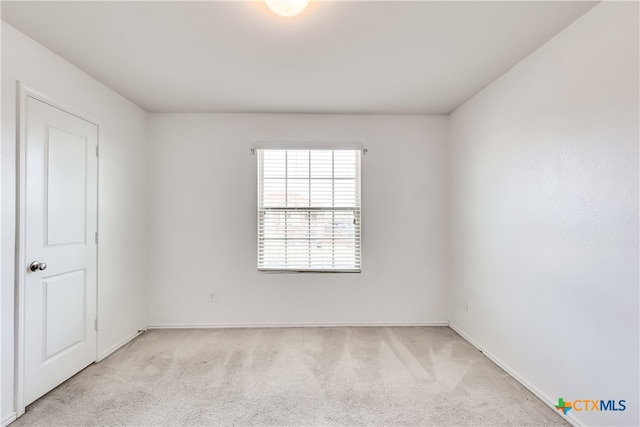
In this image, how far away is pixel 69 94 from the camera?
7.80 feet

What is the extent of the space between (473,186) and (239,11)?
2.58 metres

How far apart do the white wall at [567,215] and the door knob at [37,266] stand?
11.6 ft

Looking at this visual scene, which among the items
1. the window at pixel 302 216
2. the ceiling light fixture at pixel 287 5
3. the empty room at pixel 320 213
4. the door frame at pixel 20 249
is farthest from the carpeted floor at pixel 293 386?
the ceiling light fixture at pixel 287 5

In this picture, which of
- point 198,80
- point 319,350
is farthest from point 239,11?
point 319,350

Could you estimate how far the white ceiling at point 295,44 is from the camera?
175cm

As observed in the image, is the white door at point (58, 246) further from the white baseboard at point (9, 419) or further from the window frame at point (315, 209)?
the window frame at point (315, 209)

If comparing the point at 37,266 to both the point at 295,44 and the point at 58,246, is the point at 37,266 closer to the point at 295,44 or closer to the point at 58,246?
the point at 58,246

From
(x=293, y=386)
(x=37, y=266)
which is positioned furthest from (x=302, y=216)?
(x=37, y=266)

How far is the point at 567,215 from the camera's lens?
191 centimetres

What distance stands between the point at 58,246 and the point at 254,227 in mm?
1755

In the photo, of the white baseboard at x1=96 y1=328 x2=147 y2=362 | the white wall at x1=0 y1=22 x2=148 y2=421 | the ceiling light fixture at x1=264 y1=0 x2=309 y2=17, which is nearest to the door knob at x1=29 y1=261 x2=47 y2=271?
the white wall at x1=0 y1=22 x2=148 y2=421

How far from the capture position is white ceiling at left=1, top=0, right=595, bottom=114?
175cm

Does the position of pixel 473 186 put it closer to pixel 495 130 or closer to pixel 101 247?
pixel 495 130

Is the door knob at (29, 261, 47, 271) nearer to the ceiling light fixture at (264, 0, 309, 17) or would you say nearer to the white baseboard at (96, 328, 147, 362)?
the white baseboard at (96, 328, 147, 362)
